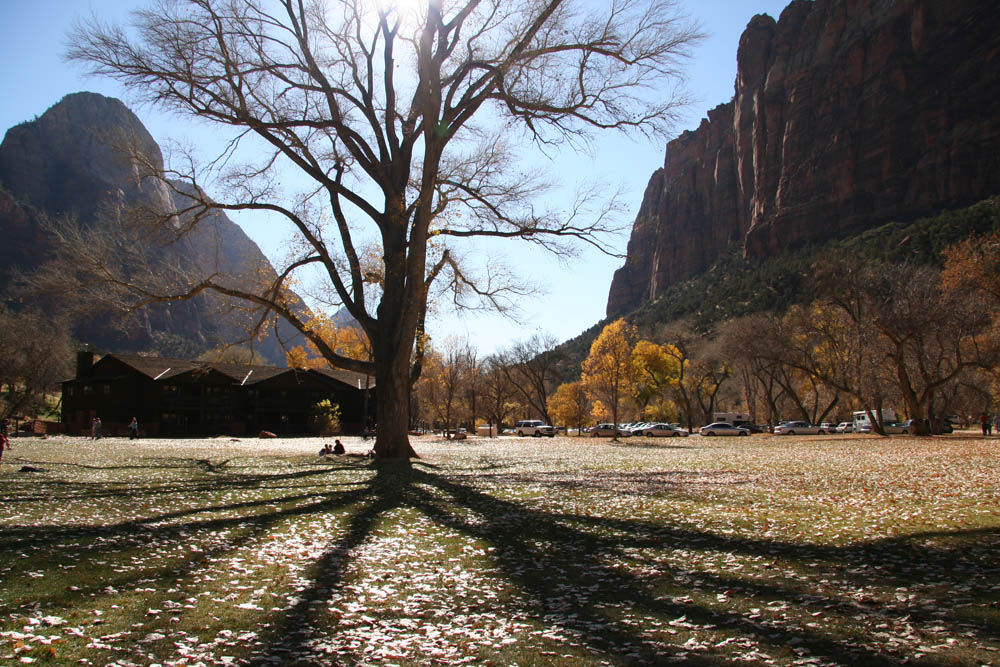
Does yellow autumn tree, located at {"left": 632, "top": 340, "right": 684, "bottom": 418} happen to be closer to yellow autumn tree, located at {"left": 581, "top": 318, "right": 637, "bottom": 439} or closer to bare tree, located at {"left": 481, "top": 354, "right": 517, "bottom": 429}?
yellow autumn tree, located at {"left": 581, "top": 318, "right": 637, "bottom": 439}

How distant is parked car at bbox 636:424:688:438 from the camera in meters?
64.4

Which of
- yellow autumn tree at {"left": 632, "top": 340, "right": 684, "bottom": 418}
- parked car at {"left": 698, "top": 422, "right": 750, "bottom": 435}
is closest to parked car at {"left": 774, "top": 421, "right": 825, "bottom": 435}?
parked car at {"left": 698, "top": 422, "right": 750, "bottom": 435}

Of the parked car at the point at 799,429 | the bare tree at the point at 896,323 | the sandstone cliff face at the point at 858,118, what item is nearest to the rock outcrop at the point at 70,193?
the parked car at the point at 799,429

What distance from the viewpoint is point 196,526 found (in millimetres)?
9938

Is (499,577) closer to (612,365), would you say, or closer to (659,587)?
(659,587)

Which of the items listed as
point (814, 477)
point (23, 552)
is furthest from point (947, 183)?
point (23, 552)

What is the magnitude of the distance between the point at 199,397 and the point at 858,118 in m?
150

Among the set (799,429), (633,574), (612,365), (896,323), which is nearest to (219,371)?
(612,365)

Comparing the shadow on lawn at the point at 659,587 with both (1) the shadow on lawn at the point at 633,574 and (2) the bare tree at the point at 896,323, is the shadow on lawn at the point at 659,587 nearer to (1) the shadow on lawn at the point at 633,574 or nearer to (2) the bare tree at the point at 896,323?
(1) the shadow on lawn at the point at 633,574

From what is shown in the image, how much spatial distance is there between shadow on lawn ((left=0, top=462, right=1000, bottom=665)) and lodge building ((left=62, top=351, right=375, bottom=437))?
45.0 m

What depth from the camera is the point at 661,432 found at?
213ft

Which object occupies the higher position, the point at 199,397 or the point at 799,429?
the point at 199,397

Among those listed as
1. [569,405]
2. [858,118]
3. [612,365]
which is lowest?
[569,405]

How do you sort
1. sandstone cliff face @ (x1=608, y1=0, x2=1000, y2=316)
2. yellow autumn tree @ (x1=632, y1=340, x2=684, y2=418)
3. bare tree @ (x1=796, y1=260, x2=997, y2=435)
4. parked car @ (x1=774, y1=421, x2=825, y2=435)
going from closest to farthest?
bare tree @ (x1=796, y1=260, x2=997, y2=435), parked car @ (x1=774, y1=421, x2=825, y2=435), yellow autumn tree @ (x1=632, y1=340, x2=684, y2=418), sandstone cliff face @ (x1=608, y1=0, x2=1000, y2=316)
